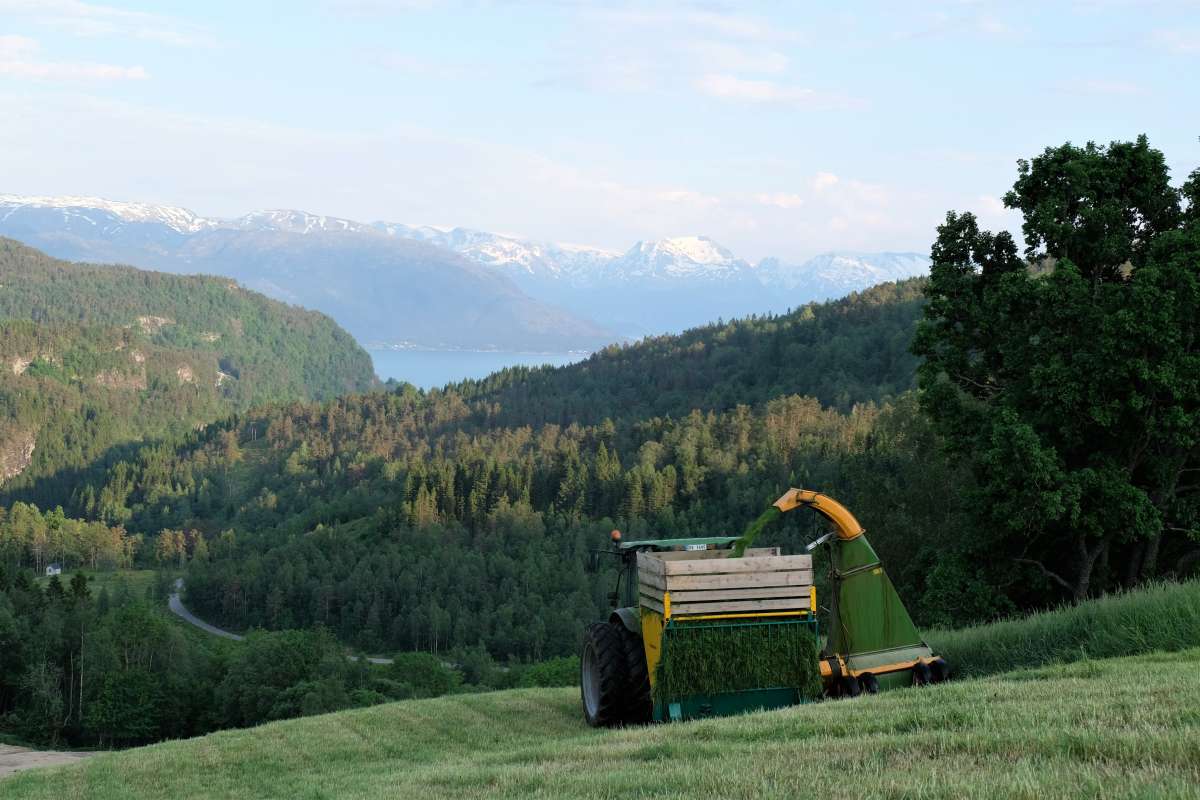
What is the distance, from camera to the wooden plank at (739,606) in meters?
13.2

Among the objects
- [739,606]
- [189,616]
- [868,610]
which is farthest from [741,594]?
[189,616]

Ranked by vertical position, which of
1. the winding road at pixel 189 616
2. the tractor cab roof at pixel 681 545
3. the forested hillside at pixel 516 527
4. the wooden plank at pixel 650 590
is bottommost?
the winding road at pixel 189 616

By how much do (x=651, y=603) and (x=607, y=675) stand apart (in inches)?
58.6

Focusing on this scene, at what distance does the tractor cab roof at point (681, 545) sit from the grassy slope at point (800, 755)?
9.03ft

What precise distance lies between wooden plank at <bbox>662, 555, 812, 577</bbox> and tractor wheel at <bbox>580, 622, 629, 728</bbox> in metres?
2.10

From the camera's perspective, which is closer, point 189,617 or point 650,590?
point 650,590

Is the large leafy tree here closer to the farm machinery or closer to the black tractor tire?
the farm machinery

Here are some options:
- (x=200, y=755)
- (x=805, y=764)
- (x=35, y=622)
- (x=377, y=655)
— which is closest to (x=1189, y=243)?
(x=805, y=764)

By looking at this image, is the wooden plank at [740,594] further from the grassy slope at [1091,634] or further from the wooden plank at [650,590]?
the grassy slope at [1091,634]

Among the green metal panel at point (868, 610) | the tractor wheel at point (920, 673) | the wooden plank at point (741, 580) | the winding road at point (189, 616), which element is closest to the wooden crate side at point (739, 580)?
the wooden plank at point (741, 580)

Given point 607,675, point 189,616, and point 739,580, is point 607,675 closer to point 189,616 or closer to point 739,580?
point 739,580

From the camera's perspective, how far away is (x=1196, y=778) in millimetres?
6188

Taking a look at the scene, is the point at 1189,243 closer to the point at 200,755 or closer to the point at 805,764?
the point at 805,764

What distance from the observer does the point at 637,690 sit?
1442 cm
